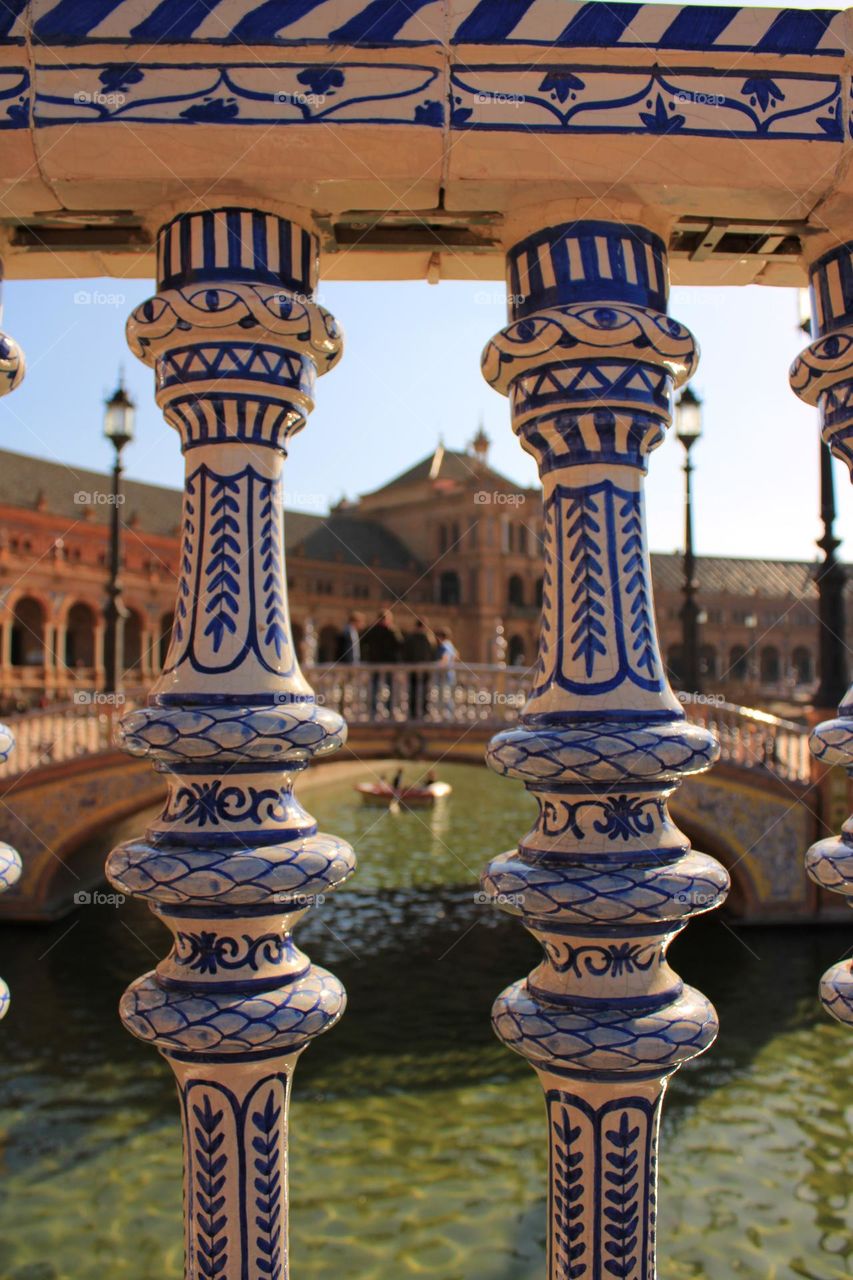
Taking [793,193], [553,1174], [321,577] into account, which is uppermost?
[321,577]

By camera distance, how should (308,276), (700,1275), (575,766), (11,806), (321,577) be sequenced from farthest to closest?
1. (321,577)
2. (11,806)
3. (700,1275)
4. (308,276)
5. (575,766)

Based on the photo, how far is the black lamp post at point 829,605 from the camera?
8.78 metres

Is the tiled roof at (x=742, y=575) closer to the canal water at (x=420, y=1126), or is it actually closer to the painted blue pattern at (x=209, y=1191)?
the canal water at (x=420, y=1126)

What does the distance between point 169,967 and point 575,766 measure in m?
0.78

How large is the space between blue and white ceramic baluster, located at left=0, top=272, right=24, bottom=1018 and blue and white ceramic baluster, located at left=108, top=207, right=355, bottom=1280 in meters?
0.21

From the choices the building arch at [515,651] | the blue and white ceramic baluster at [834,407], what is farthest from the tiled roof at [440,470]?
the blue and white ceramic baluster at [834,407]

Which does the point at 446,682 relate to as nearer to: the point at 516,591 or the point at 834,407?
the point at 834,407

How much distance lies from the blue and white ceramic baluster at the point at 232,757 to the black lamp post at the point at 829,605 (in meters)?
7.55

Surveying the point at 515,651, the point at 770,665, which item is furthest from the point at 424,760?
the point at 770,665

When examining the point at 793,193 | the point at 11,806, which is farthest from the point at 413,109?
the point at 11,806

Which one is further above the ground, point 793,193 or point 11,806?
point 793,193

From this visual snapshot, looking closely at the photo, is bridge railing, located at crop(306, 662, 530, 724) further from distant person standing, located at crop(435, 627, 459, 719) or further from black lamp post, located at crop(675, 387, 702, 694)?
black lamp post, located at crop(675, 387, 702, 694)

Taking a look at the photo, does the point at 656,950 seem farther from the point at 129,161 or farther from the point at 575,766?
the point at 129,161

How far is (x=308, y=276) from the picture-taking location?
1909 mm
